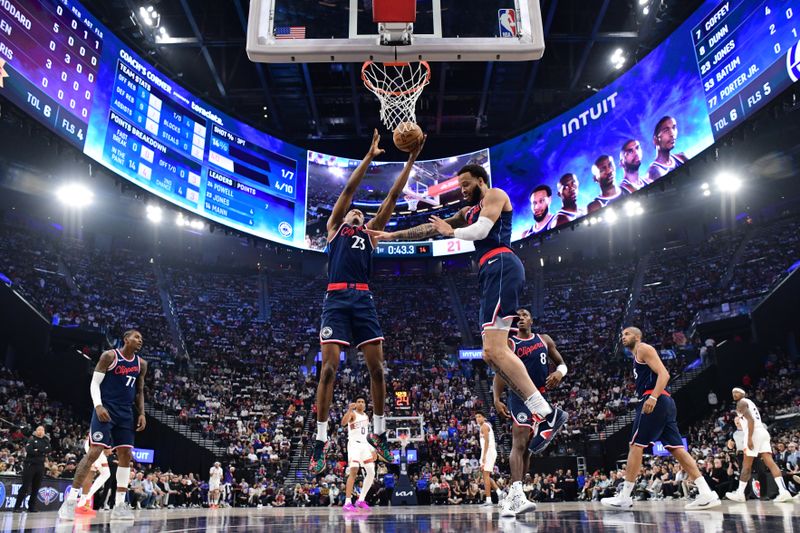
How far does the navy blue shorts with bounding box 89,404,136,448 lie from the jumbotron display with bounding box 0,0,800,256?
12.1 m

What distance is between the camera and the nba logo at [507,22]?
6.98 meters

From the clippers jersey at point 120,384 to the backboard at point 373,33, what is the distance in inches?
152

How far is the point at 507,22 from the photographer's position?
707 cm

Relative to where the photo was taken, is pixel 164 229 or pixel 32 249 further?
pixel 164 229

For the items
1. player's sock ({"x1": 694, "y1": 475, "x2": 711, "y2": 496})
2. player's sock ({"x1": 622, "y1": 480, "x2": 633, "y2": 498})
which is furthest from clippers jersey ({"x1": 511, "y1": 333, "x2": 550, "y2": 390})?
player's sock ({"x1": 694, "y1": 475, "x2": 711, "y2": 496})

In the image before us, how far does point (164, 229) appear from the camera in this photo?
34.8 meters

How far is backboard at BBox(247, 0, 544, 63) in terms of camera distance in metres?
6.75

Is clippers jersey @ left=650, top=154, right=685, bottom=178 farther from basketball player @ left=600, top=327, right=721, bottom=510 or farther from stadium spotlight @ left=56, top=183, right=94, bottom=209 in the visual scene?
stadium spotlight @ left=56, top=183, right=94, bottom=209

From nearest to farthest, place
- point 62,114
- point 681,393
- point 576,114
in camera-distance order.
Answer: point 62,114, point 681,393, point 576,114

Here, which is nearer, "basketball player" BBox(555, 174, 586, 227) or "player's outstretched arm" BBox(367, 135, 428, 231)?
"player's outstretched arm" BBox(367, 135, 428, 231)

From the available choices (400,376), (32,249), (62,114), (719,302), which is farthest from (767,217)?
(32,249)

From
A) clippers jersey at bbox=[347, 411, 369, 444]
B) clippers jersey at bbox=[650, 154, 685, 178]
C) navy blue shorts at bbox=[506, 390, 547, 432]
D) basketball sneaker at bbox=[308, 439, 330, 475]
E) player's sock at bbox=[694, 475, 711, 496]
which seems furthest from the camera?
clippers jersey at bbox=[650, 154, 685, 178]

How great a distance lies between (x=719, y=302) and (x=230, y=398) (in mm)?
19930

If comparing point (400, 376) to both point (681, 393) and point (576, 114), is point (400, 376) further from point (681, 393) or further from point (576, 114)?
point (576, 114)
